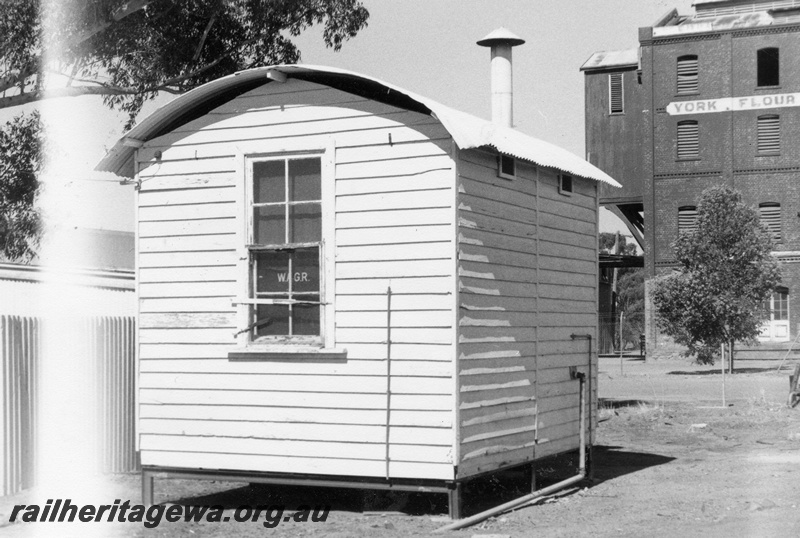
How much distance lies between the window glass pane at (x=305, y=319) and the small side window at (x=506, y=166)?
2.11m

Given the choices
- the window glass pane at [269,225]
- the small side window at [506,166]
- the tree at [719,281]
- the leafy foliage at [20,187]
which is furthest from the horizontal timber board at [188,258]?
the tree at [719,281]

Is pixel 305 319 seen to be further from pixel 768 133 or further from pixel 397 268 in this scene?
pixel 768 133

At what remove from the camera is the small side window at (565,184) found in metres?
12.1

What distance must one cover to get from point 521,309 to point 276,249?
8.12 ft

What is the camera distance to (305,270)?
33.4ft

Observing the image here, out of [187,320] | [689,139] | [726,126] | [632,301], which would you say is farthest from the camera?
[632,301]

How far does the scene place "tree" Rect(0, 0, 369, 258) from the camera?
61.2 feet

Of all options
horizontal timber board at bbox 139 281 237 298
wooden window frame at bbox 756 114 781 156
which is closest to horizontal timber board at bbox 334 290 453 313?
horizontal timber board at bbox 139 281 237 298

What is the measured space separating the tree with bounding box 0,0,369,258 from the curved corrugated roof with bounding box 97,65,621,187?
836cm

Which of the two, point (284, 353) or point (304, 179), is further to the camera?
point (304, 179)

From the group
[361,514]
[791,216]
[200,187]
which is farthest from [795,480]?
[791,216]

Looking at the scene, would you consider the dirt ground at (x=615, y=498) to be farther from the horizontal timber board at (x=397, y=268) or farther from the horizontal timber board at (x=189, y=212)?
the horizontal timber board at (x=189, y=212)

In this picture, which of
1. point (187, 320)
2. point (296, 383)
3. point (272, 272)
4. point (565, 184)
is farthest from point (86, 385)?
point (565, 184)

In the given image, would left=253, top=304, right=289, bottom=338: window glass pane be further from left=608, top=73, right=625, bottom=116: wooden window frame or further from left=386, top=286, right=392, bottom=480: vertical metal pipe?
left=608, top=73, right=625, bottom=116: wooden window frame
